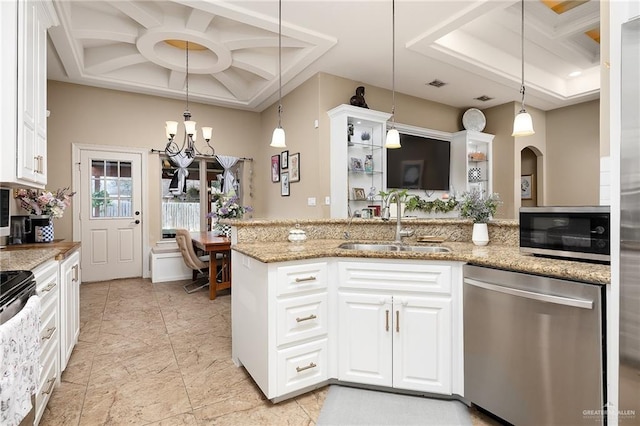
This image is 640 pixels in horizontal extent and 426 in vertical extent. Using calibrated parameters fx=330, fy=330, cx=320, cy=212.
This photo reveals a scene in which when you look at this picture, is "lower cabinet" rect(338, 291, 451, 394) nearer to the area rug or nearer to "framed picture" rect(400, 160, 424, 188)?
the area rug

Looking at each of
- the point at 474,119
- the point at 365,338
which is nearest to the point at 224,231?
the point at 365,338

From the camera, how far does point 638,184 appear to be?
44.1 inches

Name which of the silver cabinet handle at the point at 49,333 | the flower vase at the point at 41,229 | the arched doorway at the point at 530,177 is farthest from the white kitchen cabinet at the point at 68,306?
the arched doorway at the point at 530,177

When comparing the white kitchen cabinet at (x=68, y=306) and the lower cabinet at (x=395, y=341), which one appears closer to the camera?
the lower cabinet at (x=395, y=341)

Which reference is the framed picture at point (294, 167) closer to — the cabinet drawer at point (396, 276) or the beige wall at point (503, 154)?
the cabinet drawer at point (396, 276)

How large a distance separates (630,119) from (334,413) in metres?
1.88

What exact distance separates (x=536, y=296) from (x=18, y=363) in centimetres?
210

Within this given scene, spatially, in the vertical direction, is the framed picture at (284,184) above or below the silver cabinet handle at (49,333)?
above

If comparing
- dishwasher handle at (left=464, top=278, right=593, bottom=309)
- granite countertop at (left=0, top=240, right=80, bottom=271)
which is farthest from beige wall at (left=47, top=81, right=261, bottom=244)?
dishwasher handle at (left=464, top=278, right=593, bottom=309)

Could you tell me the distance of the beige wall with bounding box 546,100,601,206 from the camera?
17.3 feet

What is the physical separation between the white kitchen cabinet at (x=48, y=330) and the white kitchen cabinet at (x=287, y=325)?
1.07m

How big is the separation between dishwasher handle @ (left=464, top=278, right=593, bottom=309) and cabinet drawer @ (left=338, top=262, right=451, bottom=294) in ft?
0.48

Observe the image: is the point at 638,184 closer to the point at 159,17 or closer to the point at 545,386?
the point at 545,386

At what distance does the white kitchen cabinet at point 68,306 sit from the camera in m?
2.16
